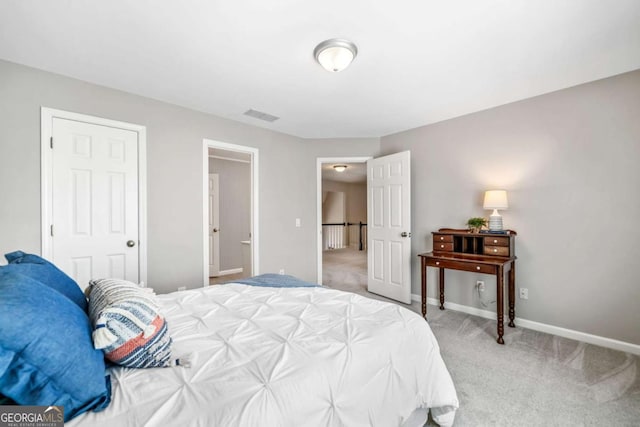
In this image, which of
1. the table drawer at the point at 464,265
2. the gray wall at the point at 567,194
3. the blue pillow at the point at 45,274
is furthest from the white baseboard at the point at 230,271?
the blue pillow at the point at 45,274

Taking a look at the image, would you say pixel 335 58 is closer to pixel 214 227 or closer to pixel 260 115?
pixel 260 115

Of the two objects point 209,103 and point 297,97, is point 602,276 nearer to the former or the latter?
point 297,97

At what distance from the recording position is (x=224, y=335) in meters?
1.33

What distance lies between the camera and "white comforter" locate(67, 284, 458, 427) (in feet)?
2.90

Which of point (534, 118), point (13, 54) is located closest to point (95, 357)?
point (13, 54)

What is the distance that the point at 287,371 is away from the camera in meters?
1.05

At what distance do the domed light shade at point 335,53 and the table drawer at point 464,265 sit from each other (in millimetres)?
2227

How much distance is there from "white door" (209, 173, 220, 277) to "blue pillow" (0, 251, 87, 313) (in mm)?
4056

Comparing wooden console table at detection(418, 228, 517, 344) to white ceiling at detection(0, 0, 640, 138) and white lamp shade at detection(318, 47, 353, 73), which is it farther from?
white lamp shade at detection(318, 47, 353, 73)

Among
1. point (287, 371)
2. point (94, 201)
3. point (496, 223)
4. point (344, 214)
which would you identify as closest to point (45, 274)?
point (287, 371)

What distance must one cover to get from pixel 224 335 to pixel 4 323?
0.76m

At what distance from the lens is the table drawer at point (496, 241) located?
113 inches

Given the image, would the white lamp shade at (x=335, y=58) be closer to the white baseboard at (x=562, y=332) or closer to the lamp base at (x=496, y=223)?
the lamp base at (x=496, y=223)

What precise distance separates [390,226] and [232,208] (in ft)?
10.8
